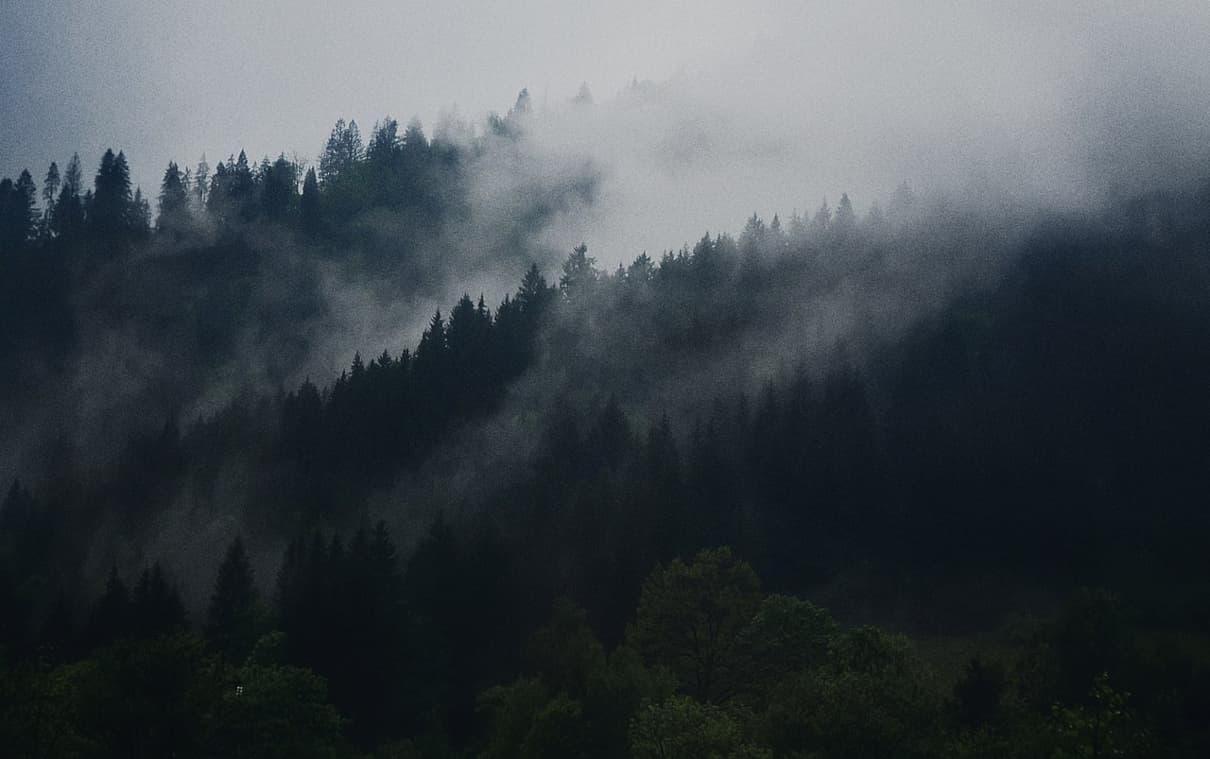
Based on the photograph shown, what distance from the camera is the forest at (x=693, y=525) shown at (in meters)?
53.3

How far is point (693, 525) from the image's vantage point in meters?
106

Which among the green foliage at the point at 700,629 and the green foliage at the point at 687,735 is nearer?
the green foliage at the point at 687,735

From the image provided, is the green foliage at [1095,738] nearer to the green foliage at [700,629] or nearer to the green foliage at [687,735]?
the green foliage at [687,735]

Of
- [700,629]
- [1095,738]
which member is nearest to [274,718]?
[700,629]

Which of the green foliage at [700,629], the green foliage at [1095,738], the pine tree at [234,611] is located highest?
the pine tree at [234,611]

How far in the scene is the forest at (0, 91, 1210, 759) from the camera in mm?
53312

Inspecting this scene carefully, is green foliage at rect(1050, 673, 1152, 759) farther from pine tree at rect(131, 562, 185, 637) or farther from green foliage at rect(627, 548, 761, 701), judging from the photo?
pine tree at rect(131, 562, 185, 637)

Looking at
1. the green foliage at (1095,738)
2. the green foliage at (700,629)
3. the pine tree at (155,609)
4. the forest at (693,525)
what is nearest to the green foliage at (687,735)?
the forest at (693,525)

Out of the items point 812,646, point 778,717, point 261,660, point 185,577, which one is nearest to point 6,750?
point 261,660

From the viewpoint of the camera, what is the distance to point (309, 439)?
145875 millimetres

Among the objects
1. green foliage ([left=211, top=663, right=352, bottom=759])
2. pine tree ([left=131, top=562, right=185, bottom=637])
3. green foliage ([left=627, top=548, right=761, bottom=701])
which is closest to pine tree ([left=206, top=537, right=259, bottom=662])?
pine tree ([left=131, top=562, right=185, bottom=637])

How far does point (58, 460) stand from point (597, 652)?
149965 mm

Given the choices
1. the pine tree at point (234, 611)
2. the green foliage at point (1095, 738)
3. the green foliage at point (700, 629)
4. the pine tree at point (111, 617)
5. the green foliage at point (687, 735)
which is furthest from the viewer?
the pine tree at point (234, 611)

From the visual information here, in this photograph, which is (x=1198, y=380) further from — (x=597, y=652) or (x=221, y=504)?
(x=221, y=504)
